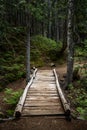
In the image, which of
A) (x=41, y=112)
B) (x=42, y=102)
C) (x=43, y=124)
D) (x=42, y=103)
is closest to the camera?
(x=43, y=124)

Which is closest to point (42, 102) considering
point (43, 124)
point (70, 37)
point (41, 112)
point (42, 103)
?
point (42, 103)

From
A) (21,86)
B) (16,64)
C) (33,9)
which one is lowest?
(21,86)

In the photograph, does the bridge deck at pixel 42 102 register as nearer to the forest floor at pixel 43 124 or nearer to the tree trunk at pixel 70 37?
the forest floor at pixel 43 124

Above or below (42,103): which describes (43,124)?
below

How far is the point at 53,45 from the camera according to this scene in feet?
84.2

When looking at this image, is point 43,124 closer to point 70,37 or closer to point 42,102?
point 42,102

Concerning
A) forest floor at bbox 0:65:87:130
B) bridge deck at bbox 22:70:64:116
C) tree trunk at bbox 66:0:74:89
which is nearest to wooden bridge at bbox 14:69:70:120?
bridge deck at bbox 22:70:64:116

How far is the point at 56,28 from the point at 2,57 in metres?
20.5

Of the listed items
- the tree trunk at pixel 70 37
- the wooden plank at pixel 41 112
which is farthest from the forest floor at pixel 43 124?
the tree trunk at pixel 70 37

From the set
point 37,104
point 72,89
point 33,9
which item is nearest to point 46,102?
point 37,104

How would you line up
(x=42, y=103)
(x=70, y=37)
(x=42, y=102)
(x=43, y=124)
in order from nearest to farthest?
(x=43, y=124), (x=42, y=103), (x=42, y=102), (x=70, y=37)

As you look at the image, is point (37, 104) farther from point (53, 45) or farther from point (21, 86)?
point (53, 45)

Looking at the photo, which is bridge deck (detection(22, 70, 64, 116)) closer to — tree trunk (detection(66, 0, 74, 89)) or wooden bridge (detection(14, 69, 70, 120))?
wooden bridge (detection(14, 69, 70, 120))

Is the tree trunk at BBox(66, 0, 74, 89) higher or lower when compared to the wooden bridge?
higher
